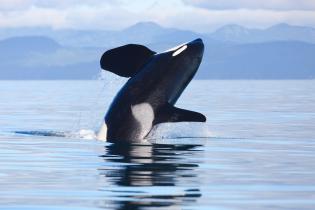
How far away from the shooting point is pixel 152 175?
18297 mm

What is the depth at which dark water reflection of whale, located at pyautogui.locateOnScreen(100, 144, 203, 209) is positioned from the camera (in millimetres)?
15211

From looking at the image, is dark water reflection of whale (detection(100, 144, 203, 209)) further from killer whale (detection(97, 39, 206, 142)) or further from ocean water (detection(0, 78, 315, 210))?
killer whale (detection(97, 39, 206, 142))

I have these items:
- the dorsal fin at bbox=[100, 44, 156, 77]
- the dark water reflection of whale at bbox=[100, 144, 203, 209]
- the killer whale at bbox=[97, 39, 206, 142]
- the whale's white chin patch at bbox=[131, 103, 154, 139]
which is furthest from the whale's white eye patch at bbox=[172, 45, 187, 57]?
the dark water reflection of whale at bbox=[100, 144, 203, 209]

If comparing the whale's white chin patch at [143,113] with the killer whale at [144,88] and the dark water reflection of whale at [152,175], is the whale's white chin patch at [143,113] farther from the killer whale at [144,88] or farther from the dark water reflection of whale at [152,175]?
the dark water reflection of whale at [152,175]

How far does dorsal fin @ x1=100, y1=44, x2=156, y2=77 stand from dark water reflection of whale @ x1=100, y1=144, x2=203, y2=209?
1.97 metres

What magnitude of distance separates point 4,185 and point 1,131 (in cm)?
1439

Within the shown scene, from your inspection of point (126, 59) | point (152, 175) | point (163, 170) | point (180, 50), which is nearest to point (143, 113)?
point (126, 59)

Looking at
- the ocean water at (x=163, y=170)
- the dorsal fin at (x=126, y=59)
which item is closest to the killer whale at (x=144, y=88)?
the dorsal fin at (x=126, y=59)

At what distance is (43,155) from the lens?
22.6 metres

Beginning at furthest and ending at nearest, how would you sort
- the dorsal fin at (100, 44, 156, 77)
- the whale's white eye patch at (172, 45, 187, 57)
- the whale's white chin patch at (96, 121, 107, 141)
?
the whale's white eye patch at (172, 45, 187, 57), the whale's white chin patch at (96, 121, 107, 141), the dorsal fin at (100, 44, 156, 77)

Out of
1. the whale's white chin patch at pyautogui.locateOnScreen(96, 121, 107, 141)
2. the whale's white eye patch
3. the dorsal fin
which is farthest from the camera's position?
the whale's white eye patch

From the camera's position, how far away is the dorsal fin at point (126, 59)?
80.4ft

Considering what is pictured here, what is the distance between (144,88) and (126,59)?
0.82m

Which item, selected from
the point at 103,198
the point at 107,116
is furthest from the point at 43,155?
the point at 103,198
